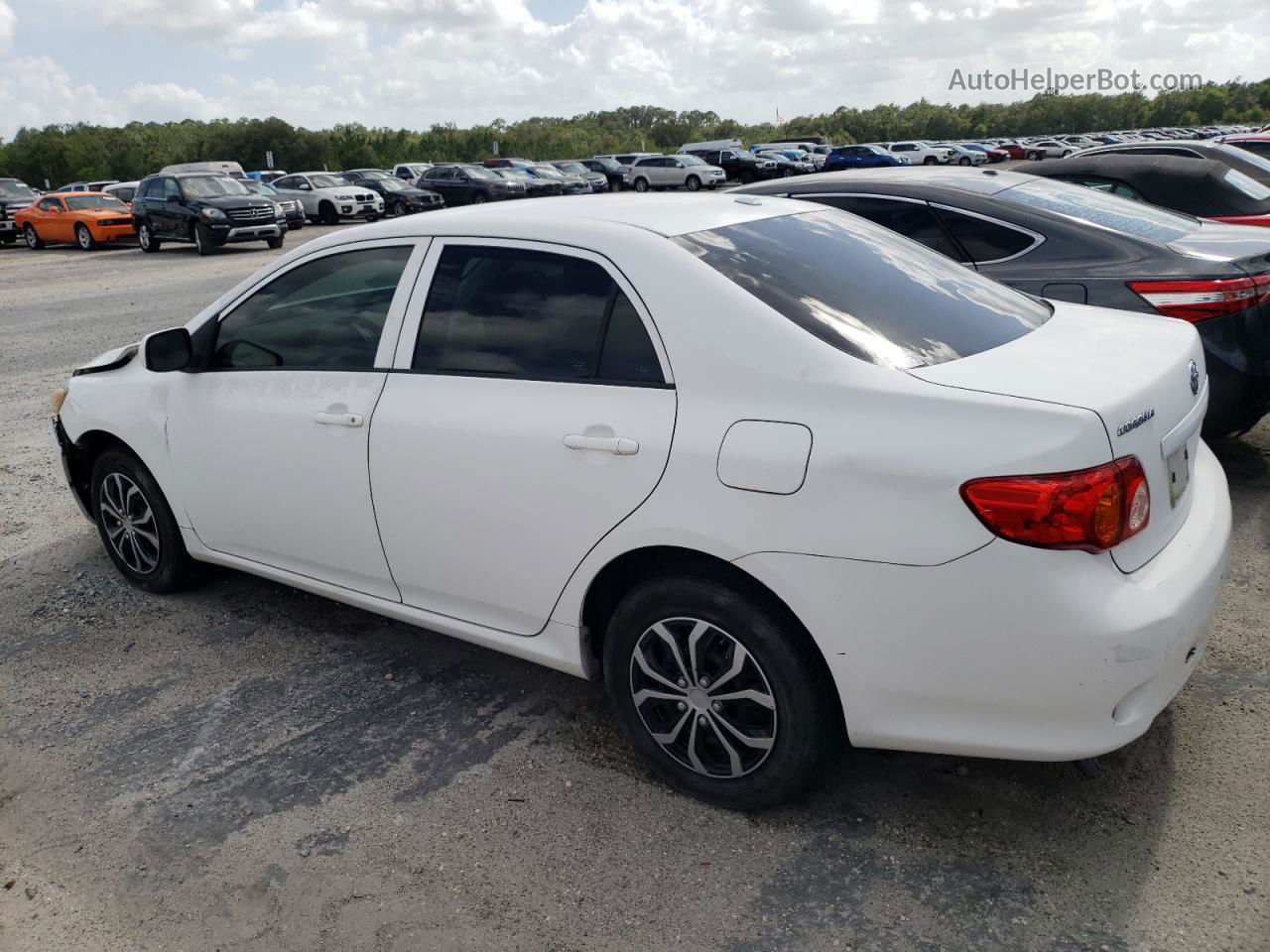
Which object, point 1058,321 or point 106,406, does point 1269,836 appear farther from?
point 106,406

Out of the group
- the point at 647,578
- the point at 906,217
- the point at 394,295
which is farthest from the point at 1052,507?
the point at 906,217

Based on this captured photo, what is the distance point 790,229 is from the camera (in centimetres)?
345

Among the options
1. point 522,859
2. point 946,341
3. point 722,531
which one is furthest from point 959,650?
point 522,859

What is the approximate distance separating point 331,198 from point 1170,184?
93.8ft

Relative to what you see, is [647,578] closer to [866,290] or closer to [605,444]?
[605,444]

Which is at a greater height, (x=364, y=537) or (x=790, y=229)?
(x=790, y=229)

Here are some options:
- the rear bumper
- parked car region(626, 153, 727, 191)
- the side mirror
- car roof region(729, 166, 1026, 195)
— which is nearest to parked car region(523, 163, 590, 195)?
parked car region(626, 153, 727, 191)

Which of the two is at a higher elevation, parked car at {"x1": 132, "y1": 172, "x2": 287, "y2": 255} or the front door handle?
parked car at {"x1": 132, "y1": 172, "x2": 287, "y2": 255}

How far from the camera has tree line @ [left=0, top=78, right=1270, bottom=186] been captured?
217 feet

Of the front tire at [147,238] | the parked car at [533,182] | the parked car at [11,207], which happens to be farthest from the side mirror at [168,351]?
the parked car at [533,182]

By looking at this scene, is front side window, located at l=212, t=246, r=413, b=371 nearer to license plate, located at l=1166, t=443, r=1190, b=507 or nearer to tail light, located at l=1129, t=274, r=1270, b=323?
license plate, located at l=1166, t=443, r=1190, b=507

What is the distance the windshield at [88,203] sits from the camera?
27.2 metres

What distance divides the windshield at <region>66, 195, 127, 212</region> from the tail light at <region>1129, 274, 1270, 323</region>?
28.1m

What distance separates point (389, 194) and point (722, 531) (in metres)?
34.0
